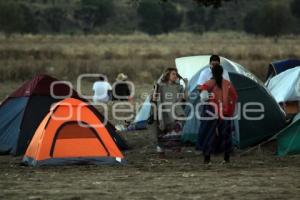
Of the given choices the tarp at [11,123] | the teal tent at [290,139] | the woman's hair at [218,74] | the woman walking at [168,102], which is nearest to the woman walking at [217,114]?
the woman's hair at [218,74]

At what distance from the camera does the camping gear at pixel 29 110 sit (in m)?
17.0

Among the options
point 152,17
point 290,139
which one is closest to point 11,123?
point 290,139

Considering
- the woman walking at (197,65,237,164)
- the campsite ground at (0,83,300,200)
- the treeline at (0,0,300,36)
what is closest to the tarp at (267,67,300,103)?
the campsite ground at (0,83,300,200)

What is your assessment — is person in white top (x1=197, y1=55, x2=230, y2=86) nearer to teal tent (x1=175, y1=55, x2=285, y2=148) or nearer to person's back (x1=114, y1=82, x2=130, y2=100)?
teal tent (x1=175, y1=55, x2=285, y2=148)

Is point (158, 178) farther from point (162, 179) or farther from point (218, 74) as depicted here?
point (218, 74)

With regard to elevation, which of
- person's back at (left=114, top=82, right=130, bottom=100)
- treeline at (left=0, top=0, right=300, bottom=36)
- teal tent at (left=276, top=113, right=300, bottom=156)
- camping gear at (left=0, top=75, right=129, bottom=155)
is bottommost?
teal tent at (left=276, top=113, right=300, bottom=156)

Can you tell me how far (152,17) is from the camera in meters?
115

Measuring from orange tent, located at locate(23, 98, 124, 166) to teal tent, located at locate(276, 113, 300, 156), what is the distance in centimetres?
321

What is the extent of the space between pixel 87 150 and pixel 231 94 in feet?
8.27

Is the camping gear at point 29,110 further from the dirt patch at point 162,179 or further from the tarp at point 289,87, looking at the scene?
the tarp at point 289,87

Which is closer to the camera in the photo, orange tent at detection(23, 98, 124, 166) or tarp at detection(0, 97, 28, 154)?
orange tent at detection(23, 98, 124, 166)

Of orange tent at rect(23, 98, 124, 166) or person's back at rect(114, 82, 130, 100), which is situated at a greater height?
person's back at rect(114, 82, 130, 100)

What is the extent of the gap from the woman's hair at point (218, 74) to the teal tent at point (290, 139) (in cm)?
228

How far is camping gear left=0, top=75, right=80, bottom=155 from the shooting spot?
1702 cm
